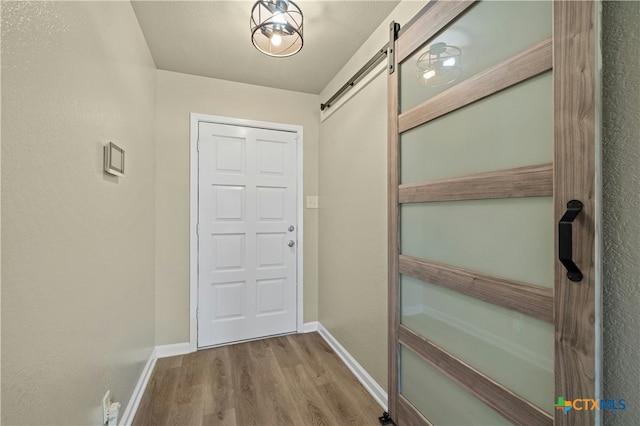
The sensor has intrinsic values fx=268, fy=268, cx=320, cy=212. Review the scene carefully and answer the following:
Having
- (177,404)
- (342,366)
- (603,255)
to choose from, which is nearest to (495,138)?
(603,255)

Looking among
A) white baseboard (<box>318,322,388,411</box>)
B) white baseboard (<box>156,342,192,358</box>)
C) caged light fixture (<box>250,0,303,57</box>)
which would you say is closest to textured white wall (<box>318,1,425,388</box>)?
white baseboard (<box>318,322,388,411</box>)

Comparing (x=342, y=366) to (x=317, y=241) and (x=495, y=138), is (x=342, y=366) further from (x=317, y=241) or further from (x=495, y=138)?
(x=495, y=138)

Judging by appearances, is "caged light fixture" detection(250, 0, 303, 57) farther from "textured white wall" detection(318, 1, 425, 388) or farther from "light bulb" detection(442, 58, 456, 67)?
"light bulb" detection(442, 58, 456, 67)

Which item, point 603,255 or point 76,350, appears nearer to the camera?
point 603,255

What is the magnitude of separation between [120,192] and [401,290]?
1642 mm

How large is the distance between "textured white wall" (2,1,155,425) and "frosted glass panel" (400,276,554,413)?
1443mm

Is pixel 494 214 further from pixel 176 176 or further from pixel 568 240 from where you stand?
pixel 176 176

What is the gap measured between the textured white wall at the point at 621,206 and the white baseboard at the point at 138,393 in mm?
2122

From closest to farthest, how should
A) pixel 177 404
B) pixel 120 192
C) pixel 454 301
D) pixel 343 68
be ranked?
pixel 454 301 → pixel 120 192 → pixel 177 404 → pixel 343 68

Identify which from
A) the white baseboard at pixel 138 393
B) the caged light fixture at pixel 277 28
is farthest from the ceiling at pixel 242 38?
the white baseboard at pixel 138 393

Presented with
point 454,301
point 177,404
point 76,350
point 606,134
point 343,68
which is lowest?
point 177,404

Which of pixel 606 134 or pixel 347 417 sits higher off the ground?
pixel 606 134

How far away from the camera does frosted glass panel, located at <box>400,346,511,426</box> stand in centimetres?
107

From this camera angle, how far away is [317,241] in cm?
285
